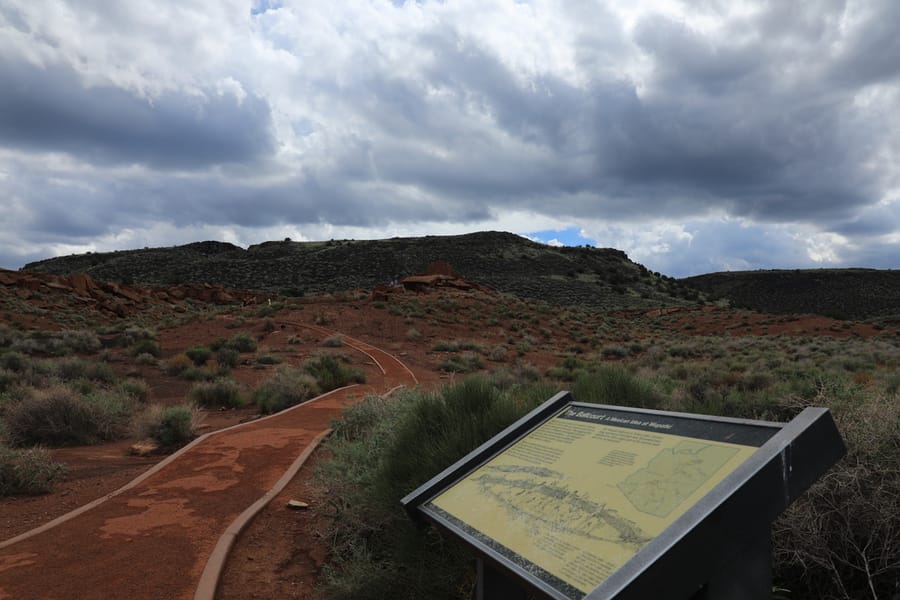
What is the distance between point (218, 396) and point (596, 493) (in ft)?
40.6

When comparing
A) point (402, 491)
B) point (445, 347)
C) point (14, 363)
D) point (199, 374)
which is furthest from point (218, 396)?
point (445, 347)

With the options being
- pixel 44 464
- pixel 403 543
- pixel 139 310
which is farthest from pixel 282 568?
pixel 139 310

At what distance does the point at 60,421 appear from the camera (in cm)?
944

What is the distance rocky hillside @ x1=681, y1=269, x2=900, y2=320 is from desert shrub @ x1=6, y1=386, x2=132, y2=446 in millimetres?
61296

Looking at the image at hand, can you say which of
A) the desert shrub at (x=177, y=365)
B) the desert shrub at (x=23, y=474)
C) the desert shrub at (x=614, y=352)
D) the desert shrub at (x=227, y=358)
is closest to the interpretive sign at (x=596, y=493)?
the desert shrub at (x=23, y=474)

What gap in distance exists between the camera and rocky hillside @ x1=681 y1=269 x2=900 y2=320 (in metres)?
61.9

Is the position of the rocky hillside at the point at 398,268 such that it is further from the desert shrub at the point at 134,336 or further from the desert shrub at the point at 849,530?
the desert shrub at the point at 849,530

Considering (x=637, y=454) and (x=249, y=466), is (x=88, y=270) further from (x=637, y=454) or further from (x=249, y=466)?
(x=637, y=454)

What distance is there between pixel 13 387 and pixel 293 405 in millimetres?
5645

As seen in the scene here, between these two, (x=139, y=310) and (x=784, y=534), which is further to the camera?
(x=139, y=310)

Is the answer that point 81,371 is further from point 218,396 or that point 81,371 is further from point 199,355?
point 199,355

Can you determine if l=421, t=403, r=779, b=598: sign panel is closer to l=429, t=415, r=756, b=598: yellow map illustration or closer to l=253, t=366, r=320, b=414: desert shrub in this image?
l=429, t=415, r=756, b=598: yellow map illustration

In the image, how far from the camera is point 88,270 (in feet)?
209

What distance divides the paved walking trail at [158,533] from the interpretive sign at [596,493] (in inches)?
89.5
